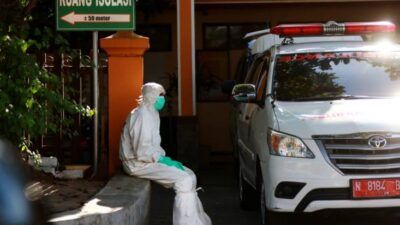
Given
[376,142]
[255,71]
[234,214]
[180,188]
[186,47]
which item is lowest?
[234,214]

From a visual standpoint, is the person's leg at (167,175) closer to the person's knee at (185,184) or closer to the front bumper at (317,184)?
the person's knee at (185,184)

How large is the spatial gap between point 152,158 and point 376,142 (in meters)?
2.14

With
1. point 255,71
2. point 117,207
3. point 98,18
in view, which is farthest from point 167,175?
point 255,71

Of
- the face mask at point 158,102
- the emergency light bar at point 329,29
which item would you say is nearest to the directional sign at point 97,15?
the face mask at point 158,102

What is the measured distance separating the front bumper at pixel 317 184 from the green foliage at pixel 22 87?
2186mm

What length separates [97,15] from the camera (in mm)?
7828

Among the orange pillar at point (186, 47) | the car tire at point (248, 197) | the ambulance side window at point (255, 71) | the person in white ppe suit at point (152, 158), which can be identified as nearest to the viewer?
the person in white ppe suit at point (152, 158)

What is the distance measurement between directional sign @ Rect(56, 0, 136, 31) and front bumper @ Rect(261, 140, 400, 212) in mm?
2729

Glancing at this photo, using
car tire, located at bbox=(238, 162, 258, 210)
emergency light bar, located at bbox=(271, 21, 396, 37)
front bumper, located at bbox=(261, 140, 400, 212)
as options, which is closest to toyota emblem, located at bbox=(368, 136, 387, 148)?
front bumper, located at bbox=(261, 140, 400, 212)

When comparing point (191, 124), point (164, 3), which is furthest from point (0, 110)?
point (164, 3)

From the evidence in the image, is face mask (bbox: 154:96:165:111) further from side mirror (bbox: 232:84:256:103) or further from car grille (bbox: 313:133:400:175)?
car grille (bbox: 313:133:400:175)

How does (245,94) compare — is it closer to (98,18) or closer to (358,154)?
(358,154)

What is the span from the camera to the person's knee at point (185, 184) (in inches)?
259

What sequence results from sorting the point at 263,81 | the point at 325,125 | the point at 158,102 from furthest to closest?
the point at 263,81, the point at 158,102, the point at 325,125
